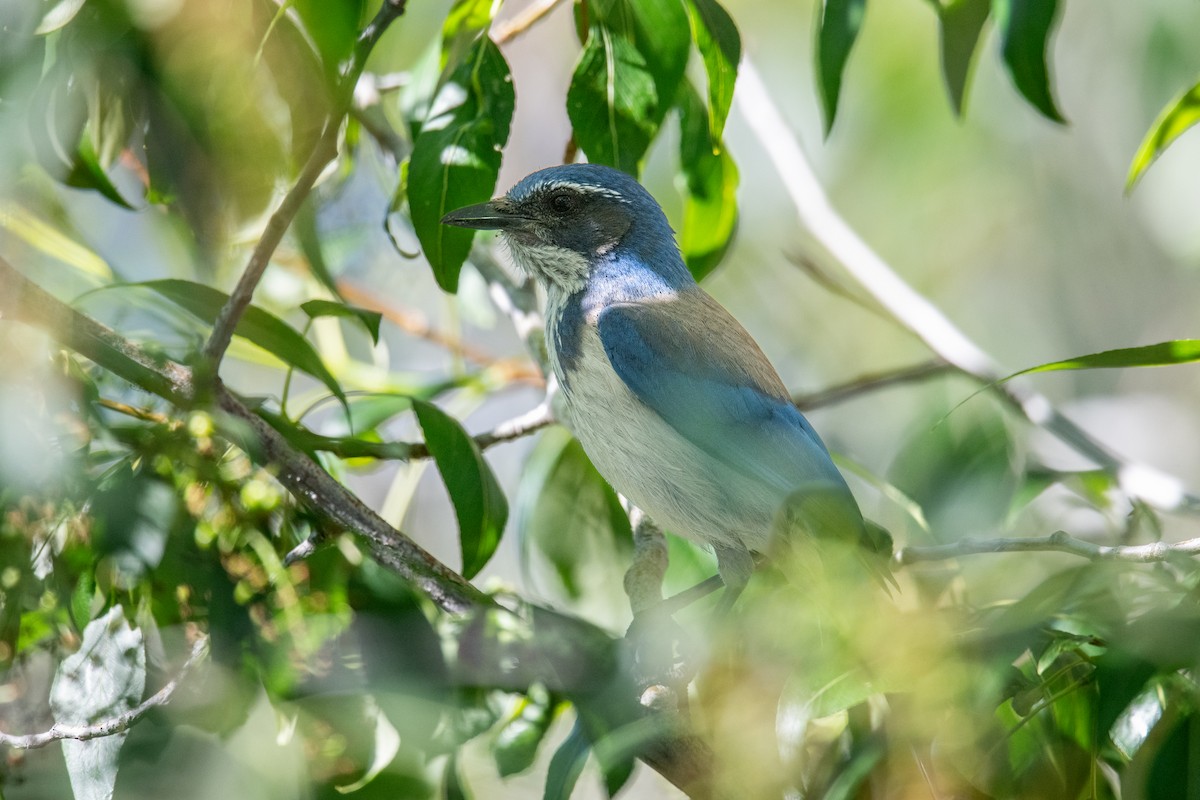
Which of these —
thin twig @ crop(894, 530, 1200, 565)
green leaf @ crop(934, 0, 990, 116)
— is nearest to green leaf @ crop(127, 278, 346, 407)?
thin twig @ crop(894, 530, 1200, 565)

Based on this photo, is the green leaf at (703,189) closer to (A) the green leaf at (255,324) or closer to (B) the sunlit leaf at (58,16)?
(A) the green leaf at (255,324)

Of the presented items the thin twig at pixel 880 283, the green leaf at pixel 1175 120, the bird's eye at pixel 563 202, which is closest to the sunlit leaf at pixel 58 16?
the bird's eye at pixel 563 202

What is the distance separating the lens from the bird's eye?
3770 millimetres

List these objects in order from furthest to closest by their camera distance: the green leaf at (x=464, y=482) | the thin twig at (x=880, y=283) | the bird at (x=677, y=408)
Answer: the thin twig at (x=880, y=283) < the bird at (x=677, y=408) < the green leaf at (x=464, y=482)

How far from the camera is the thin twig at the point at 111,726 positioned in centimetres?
234

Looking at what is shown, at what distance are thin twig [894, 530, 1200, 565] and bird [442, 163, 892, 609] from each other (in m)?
0.22

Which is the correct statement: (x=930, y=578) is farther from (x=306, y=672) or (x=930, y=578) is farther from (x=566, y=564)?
(x=306, y=672)

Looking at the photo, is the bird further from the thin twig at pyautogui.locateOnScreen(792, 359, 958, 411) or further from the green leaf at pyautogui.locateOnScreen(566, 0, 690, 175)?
the thin twig at pyautogui.locateOnScreen(792, 359, 958, 411)

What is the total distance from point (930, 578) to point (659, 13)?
149 centimetres

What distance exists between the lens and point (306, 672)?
8.28ft

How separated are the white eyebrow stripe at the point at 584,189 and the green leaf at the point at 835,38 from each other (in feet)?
4.19

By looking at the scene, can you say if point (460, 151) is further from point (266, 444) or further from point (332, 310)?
point (266, 444)

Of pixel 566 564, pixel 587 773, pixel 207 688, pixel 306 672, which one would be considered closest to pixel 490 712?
pixel 306 672

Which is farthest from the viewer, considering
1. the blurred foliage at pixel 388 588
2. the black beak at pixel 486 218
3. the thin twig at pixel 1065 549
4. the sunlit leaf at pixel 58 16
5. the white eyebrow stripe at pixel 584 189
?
the white eyebrow stripe at pixel 584 189
